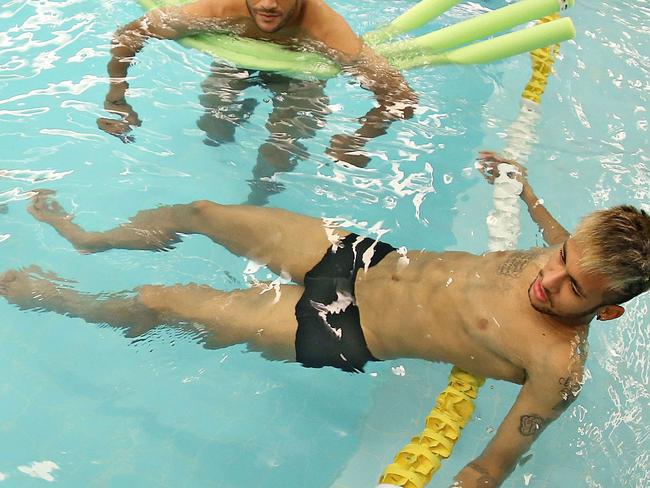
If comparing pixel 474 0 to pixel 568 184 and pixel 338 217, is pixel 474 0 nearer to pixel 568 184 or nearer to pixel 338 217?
pixel 568 184

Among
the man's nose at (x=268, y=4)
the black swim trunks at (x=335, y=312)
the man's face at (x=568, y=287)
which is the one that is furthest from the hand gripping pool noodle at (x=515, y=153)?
the man's nose at (x=268, y=4)

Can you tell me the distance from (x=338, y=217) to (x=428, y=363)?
1.94 ft

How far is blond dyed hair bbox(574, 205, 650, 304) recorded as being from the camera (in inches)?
62.5

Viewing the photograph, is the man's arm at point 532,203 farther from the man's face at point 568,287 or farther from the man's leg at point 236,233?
the man's leg at point 236,233

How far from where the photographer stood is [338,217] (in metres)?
2.48

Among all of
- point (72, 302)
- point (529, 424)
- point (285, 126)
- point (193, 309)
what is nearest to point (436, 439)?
point (529, 424)

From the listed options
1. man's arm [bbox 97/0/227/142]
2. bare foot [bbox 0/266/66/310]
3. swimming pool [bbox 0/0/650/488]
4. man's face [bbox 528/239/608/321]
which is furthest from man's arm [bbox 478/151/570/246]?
bare foot [bbox 0/266/66/310]

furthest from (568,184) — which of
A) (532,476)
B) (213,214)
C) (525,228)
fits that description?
(213,214)

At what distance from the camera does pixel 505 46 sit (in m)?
2.68

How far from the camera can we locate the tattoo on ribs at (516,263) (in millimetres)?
1880

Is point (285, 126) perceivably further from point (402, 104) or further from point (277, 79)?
point (402, 104)

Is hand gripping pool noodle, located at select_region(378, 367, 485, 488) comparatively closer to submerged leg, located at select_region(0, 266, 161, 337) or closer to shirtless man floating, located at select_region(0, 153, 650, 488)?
shirtless man floating, located at select_region(0, 153, 650, 488)

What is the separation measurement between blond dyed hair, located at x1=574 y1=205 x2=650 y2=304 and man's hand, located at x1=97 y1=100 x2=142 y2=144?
1.65 metres

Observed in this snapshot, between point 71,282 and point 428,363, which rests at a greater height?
point 71,282
